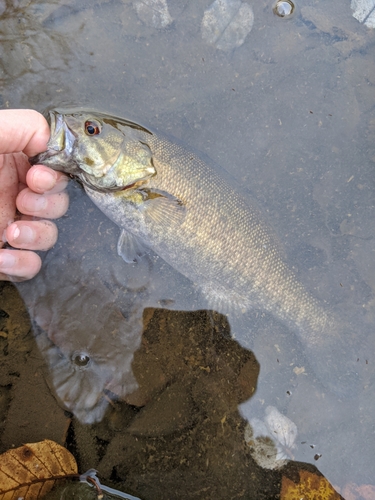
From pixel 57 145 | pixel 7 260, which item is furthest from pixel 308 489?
pixel 57 145

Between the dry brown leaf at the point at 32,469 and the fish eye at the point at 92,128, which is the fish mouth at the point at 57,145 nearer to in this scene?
the fish eye at the point at 92,128

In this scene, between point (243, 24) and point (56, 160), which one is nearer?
point (56, 160)

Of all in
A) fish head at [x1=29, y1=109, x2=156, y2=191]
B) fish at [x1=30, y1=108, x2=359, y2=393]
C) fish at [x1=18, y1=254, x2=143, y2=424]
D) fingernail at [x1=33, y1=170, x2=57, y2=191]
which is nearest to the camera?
fingernail at [x1=33, y1=170, x2=57, y2=191]

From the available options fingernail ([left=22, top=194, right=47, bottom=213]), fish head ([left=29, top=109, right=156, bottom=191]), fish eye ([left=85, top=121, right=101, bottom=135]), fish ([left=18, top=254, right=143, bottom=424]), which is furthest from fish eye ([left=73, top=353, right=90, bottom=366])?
fish eye ([left=85, top=121, right=101, bottom=135])

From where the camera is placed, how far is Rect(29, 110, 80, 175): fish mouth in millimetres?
2633

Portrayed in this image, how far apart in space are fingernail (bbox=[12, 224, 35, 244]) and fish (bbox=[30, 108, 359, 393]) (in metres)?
0.50

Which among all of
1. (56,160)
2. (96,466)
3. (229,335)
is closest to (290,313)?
(229,335)

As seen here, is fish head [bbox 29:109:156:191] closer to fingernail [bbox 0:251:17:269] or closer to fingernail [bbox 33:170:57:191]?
fingernail [bbox 33:170:57:191]

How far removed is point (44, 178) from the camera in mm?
2570

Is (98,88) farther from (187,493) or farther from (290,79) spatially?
(187,493)

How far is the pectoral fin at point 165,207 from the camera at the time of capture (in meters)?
2.87

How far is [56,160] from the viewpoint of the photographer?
2691 millimetres

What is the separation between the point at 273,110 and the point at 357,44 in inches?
37.8

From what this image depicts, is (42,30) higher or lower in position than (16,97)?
higher
